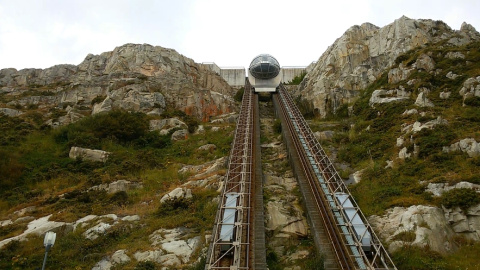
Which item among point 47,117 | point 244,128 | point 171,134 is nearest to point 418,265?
point 244,128

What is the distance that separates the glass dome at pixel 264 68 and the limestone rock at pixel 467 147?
29266 millimetres

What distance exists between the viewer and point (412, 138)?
17828mm

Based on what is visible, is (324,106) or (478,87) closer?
(478,87)

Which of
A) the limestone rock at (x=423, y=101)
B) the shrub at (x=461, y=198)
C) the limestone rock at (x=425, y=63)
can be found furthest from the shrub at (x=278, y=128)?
the shrub at (x=461, y=198)

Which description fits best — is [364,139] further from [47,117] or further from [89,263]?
[47,117]

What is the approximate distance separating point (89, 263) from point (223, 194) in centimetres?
579

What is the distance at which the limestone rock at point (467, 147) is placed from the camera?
14488 millimetres

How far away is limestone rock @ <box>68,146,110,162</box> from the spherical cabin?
76.7ft

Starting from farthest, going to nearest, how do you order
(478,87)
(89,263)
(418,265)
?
(478,87) < (89,263) < (418,265)

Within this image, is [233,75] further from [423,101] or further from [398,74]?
[423,101]

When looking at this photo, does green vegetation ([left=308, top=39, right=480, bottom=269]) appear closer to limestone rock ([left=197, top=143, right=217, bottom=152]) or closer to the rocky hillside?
the rocky hillside

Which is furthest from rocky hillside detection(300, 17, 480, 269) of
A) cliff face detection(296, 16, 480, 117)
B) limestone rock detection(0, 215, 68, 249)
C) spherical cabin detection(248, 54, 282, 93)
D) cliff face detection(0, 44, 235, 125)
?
cliff face detection(0, 44, 235, 125)

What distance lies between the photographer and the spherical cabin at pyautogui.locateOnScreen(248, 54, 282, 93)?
42.7 metres

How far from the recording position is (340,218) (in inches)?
534
